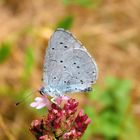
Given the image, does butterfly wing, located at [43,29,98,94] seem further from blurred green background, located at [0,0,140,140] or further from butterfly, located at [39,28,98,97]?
blurred green background, located at [0,0,140,140]

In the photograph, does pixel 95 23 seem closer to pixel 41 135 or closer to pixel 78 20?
pixel 78 20

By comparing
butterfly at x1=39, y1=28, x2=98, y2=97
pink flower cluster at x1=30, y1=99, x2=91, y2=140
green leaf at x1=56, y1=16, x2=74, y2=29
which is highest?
→ green leaf at x1=56, y1=16, x2=74, y2=29

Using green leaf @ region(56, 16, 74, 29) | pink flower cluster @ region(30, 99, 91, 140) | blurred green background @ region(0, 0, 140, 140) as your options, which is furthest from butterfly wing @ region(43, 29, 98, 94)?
green leaf @ region(56, 16, 74, 29)

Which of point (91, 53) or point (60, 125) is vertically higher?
point (91, 53)

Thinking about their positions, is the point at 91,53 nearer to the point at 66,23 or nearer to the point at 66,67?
the point at 66,23

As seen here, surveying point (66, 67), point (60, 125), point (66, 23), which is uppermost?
point (66, 23)

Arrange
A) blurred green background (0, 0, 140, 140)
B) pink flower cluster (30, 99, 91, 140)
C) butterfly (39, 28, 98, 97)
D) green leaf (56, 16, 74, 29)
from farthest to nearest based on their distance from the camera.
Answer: green leaf (56, 16, 74, 29) → blurred green background (0, 0, 140, 140) → butterfly (39, 28, 98, 97) → pink flower cluster (30, 99, 91, 140)

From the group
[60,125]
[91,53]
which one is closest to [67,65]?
[60,125]
